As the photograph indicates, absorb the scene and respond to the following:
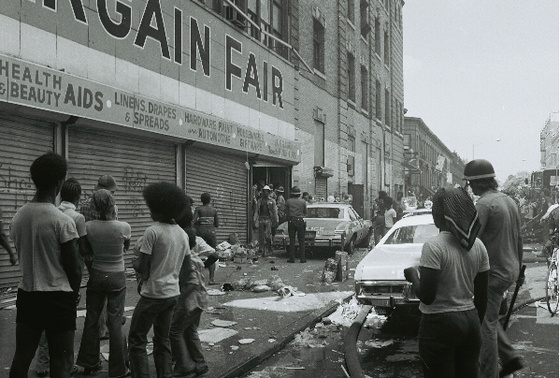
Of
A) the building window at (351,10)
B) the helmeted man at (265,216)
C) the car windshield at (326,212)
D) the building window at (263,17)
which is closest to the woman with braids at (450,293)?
the helmeted man at (265,216)

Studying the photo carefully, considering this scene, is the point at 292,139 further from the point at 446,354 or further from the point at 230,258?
the point at 446,354

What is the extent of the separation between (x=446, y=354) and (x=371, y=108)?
28.3m

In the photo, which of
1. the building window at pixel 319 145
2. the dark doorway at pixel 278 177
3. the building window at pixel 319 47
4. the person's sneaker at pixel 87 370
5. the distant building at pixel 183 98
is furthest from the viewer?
the building window at pixel 319 47

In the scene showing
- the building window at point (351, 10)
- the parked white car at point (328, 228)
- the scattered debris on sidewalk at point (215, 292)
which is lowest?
the scattered debris on sidewalk at point (215, 292)

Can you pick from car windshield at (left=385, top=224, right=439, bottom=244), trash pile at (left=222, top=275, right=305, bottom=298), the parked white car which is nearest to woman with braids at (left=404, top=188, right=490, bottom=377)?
car windshield at (left=385, top=224, right=439, bottom=244)

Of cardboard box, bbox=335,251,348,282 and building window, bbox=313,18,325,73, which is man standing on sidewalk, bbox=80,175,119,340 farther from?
building window, bbox=313,18,325,73

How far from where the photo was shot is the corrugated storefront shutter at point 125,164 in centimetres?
1051

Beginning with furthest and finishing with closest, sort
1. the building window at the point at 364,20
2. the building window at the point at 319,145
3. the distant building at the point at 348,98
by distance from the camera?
1. the building window at the point at 364,20
2. the building window at the point at 319,145
3. the distant building at the point at 348,98

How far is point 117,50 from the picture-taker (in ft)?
36.7

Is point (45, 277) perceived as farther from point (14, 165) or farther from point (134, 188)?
point (134, 188)

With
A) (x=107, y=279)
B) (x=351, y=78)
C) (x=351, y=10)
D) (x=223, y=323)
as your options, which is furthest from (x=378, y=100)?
(x=107, y=279)

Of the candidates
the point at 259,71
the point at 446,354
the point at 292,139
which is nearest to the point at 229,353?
the point at 446,354

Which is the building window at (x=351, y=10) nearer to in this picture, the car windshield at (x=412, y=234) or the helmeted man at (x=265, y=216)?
the helmeted man at (x=265, y=216)

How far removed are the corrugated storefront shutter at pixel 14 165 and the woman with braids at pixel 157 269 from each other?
5162mm
